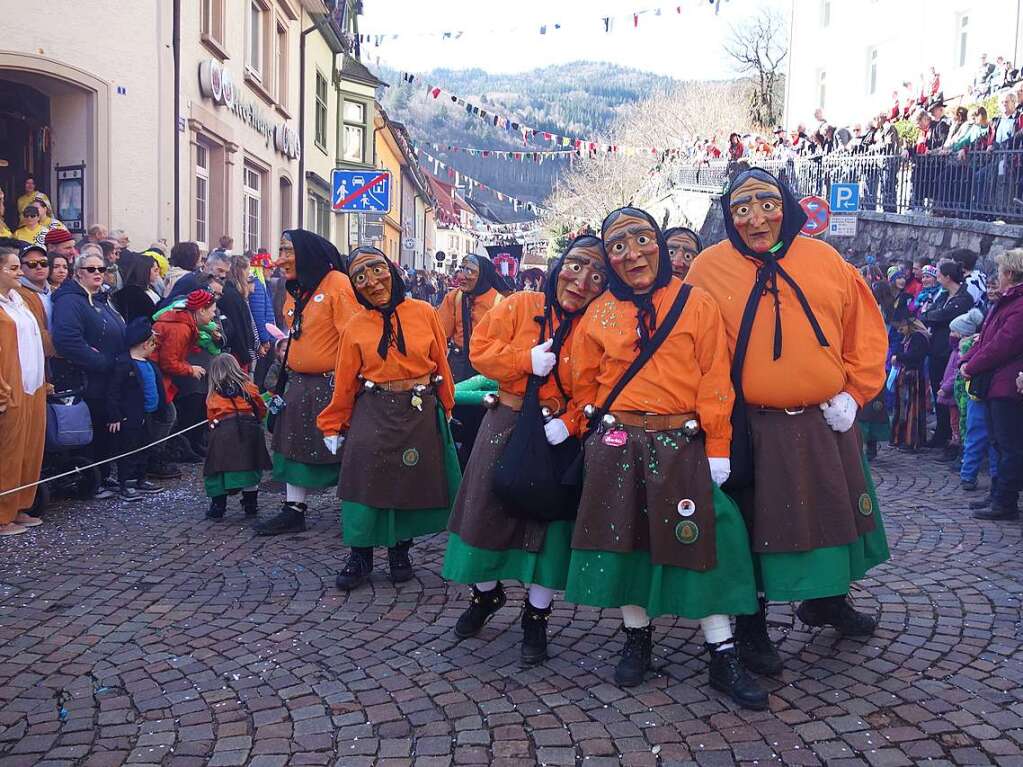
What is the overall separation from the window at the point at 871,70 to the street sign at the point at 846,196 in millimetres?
15601

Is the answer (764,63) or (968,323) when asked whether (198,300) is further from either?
(764,63)

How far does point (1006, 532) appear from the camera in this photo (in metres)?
6.79

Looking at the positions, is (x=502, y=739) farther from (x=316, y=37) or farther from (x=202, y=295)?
(x=316, y=37)

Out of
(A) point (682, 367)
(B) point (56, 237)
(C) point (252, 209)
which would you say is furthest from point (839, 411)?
(C) point (252, 209)

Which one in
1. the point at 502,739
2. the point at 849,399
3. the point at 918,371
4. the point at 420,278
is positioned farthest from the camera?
the point at 420,278

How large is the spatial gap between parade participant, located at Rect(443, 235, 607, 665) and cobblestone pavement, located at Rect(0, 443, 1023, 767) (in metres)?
0.39

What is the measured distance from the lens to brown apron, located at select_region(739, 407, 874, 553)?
4.00 m

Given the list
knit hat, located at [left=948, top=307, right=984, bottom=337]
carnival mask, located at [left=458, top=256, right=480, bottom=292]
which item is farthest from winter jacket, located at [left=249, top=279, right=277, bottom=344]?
knit hat, located at [left=948, top=307, right=984, bottom=337]

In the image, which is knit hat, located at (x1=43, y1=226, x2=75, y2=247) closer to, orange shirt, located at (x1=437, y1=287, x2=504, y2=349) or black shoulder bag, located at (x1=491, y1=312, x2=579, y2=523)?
orange shirt, located at (x1=437, y1=287, x2=504, y2=349)

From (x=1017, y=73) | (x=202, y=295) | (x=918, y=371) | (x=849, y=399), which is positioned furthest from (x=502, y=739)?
(x=1017, y=73)

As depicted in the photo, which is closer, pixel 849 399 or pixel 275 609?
pixel 849 399

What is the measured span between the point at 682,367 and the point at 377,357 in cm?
203

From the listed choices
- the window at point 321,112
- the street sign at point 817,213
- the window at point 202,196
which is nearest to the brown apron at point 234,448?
the street sign at point 817,213

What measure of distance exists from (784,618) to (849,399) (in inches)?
55.5
